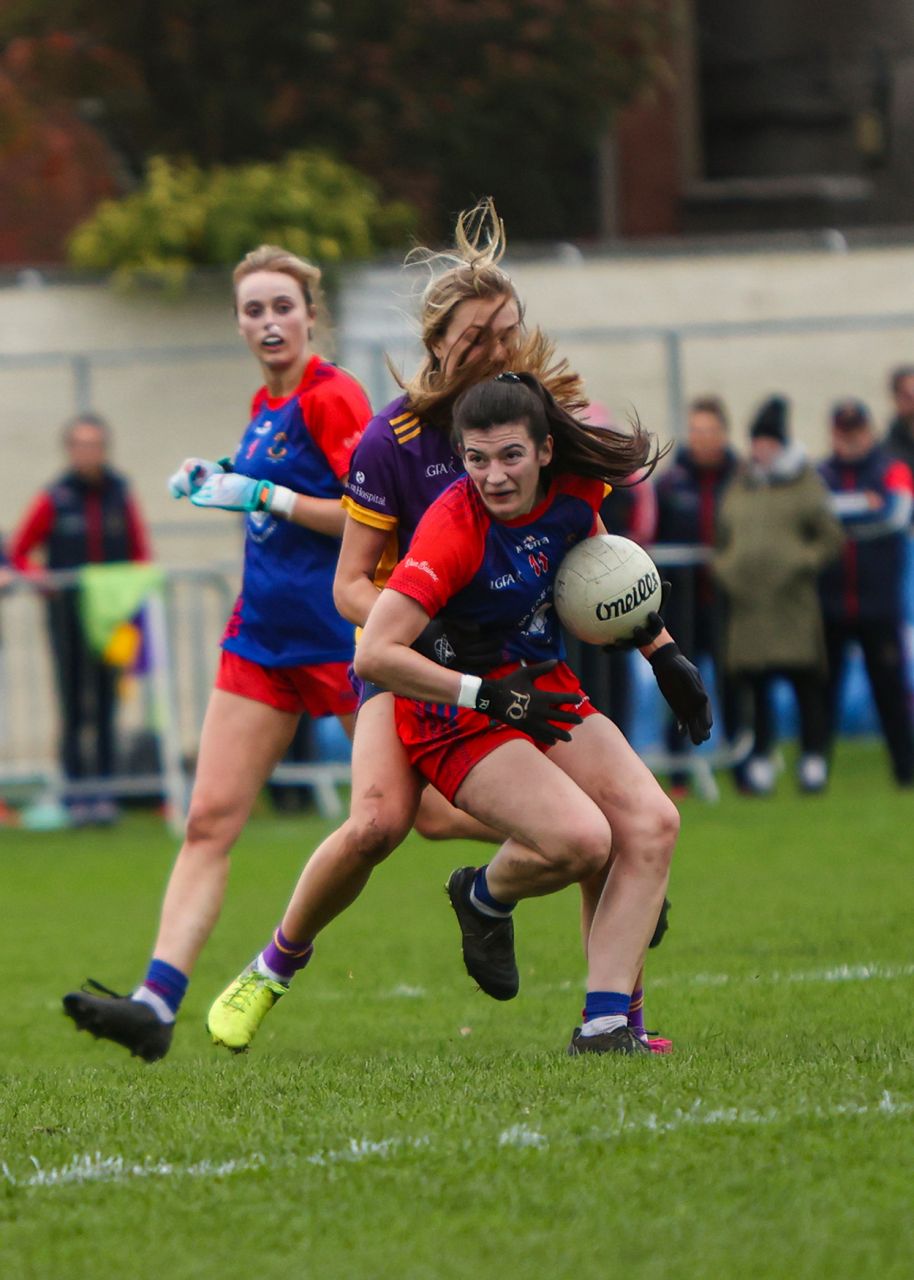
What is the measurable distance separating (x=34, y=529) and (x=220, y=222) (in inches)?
165

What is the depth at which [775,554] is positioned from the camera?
42.5 feet

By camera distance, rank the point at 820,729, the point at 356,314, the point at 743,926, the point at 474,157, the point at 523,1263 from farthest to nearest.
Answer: the point at 474,157 < the point at 356,314 < the point at 820,729 < the point at 743,926 < the point at 523,1263

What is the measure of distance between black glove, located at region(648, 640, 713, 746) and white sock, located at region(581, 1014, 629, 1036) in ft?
2.44

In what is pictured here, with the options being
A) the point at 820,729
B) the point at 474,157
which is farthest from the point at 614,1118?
the point at 474,157

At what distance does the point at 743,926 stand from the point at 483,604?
128 inches

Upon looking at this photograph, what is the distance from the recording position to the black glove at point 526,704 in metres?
5.51

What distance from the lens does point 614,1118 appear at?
472cm

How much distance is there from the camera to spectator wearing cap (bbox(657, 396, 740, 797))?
13.5 meters

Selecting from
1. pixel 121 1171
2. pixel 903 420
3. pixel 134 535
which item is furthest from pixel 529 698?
pixel 903 420

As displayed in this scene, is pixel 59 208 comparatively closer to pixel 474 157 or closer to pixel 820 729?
pixel 474 157

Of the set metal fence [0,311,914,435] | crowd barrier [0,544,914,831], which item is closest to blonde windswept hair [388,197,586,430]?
crowd barrier [0,544,914,831]

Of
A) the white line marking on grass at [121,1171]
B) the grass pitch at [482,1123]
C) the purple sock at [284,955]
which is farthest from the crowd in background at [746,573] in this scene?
the white line marking on grass at [121,1171]

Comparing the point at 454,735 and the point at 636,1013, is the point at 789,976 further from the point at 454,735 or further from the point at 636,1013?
the point at 454,735

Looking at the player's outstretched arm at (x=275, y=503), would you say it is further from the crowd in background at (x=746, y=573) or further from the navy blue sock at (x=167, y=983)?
the crowd in background at (x=746, y=573)
